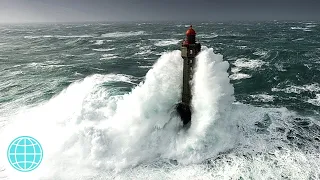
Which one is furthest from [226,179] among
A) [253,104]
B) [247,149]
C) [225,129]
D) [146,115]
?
[253,104]

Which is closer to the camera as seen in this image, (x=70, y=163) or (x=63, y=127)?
(x=70, y=163)

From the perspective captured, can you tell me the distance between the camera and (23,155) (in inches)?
611

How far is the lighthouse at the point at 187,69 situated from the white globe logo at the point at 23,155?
9.89 meters

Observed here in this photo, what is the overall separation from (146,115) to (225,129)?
5629 millimetres

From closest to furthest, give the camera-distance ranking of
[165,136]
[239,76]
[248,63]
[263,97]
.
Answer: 1. [165,136]
2. [263,97]
3. [239,76]
4. [248,63]

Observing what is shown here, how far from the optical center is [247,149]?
17.9 m

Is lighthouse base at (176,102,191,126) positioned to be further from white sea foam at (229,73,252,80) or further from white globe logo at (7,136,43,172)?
white sea foam at (229,73,252,80)

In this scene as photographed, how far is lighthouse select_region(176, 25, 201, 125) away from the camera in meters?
18.0

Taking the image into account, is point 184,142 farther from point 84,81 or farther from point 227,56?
point 227,56

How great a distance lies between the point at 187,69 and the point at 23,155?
11.1 meters

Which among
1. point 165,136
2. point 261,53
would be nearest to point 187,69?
point 165,136

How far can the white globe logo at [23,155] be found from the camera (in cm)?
1542

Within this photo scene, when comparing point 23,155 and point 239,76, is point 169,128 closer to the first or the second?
point 23,155

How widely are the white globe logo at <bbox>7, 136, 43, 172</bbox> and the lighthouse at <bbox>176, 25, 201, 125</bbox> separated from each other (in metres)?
9.89
